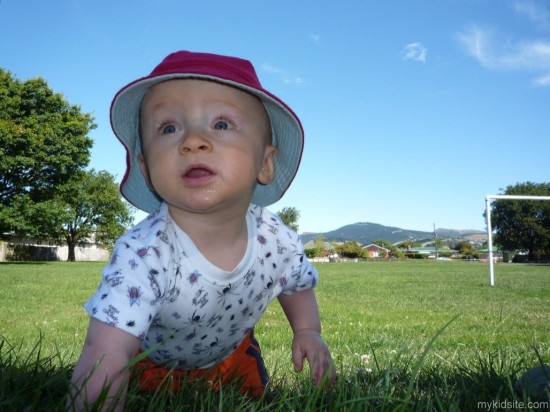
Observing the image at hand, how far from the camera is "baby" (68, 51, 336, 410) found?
70.5 inches

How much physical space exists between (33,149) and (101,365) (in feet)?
121

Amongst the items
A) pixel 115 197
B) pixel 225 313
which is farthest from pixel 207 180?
pixel 115 197

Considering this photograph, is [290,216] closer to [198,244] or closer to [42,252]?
[42,252]

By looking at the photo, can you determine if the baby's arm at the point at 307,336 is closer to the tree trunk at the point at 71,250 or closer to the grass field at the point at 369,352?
the grass field at the point at 369,352

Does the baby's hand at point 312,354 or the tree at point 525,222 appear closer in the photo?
the baby's hand at point 312,354

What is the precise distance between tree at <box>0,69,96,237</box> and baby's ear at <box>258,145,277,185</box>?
35194 mm

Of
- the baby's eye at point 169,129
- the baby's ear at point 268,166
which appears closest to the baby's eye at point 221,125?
the baby's eye at point 169,129

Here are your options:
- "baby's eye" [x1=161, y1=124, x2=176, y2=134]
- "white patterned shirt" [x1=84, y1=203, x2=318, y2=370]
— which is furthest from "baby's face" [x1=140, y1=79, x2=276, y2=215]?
"white patterned shirt" [x1=84, y1=203, x2=318, y2=370]

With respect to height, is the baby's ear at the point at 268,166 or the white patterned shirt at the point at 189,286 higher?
the baby's ear at the point at 268,166

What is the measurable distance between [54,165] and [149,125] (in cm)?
3722

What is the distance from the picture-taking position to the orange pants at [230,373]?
2.22 metres

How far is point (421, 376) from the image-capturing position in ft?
7.91

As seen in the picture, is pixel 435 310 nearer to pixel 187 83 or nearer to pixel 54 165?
pixel 187 83

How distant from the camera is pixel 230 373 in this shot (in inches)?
100
